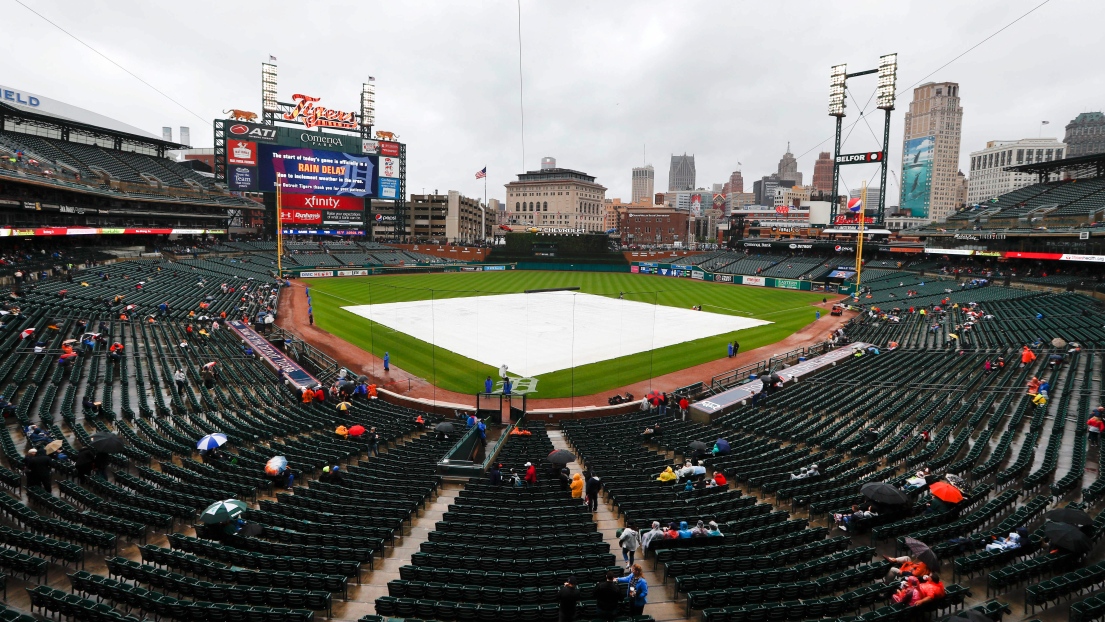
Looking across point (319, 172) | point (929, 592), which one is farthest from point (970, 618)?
point (319, 172)

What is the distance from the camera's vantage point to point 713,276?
84.8m

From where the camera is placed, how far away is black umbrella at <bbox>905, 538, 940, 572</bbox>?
29.6 ft

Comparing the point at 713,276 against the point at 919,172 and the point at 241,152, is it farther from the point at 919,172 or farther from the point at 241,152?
the point at 919,172

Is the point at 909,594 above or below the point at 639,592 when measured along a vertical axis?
above

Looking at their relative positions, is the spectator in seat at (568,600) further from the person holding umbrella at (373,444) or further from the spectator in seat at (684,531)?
the person holding umbrella at (373,444)

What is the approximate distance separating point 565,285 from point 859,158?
49464mm

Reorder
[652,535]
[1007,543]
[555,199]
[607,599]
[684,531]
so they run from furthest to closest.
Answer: [555,199] → [684,531] → [652,535] → [1007,543] → [607,599]

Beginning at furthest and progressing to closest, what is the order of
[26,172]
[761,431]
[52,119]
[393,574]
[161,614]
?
[52,119] < [26,172] < [761,431] < [393,574] < [161,614]

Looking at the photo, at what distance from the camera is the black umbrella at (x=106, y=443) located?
12828 millimetres

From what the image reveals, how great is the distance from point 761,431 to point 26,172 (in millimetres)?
54148

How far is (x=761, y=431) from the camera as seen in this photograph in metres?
20.2

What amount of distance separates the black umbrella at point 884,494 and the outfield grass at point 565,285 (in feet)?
56.9

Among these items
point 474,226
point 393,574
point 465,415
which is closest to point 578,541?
point 393,574

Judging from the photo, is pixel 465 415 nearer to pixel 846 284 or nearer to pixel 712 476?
pixel 712 476
